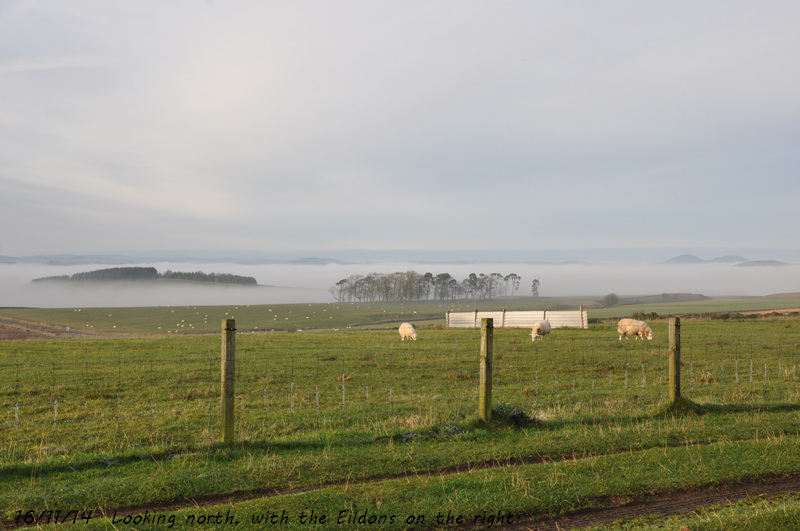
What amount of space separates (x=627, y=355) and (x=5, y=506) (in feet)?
78.3

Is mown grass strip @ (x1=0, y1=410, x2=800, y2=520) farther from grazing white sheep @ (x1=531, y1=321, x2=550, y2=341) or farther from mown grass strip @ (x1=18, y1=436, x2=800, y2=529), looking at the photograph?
grazing white sheep @ (x1=531, y1=321, x2=550, y2=341)

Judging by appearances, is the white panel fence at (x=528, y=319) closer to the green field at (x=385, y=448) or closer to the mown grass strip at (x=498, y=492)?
the green field at (x=385, y=448)

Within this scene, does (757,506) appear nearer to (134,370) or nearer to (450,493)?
Result: (450,493)

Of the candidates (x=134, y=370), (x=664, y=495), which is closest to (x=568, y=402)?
(x=664, y=495)

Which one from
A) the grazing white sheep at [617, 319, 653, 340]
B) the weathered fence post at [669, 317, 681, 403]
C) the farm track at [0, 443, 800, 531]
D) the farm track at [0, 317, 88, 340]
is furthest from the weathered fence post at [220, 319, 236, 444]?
the farm track at [0, 317, 88, 340]

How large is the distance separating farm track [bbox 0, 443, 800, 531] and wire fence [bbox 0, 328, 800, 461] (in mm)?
2300

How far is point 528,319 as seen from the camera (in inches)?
1954

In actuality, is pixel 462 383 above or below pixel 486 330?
below

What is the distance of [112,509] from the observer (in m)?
6.25

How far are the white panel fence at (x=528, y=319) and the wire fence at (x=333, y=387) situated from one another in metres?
14.3

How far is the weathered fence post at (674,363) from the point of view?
1129 centimetres

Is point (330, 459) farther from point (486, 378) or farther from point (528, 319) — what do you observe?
point (528, 319)

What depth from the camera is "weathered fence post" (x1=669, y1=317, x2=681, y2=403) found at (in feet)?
37.0

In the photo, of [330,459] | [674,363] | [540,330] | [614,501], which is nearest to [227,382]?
[330,459]
